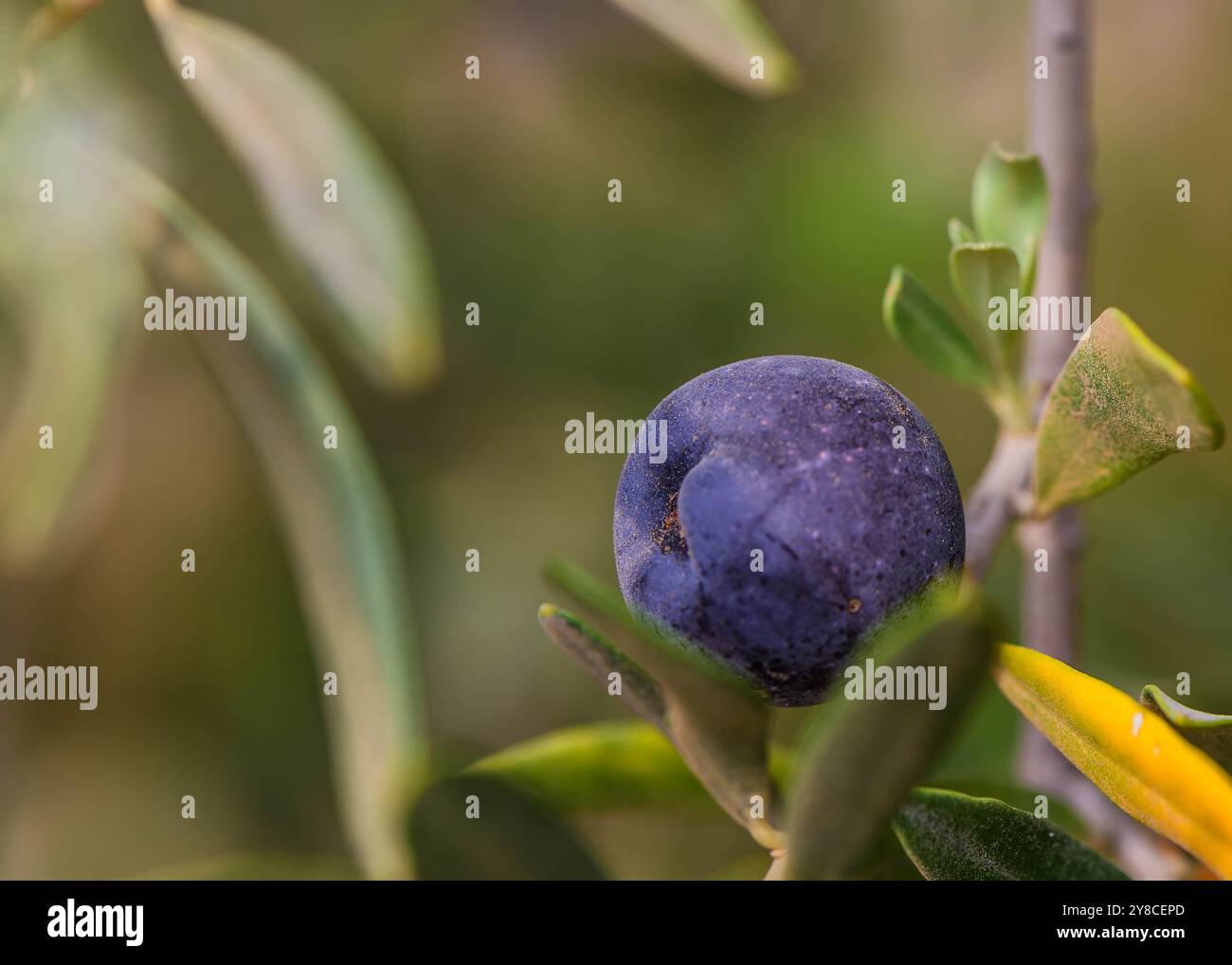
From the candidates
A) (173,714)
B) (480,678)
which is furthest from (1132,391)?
(173,714)

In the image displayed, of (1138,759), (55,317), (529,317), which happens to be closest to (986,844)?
(1138,759)

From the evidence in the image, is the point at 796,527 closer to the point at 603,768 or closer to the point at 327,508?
the point at 603,768

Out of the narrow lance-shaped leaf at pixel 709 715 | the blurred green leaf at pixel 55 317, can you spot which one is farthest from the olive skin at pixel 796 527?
the blurred green leaf at pixel 55 317
